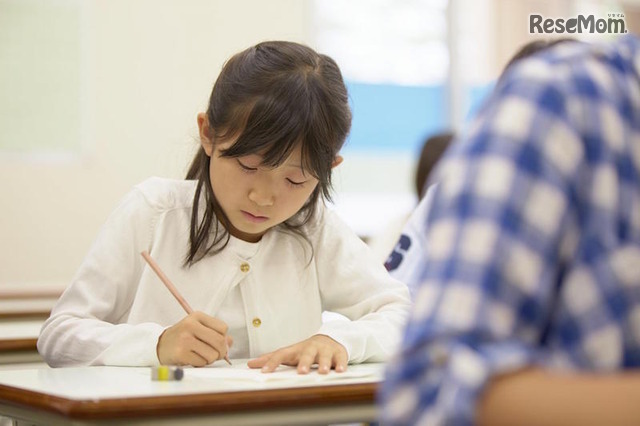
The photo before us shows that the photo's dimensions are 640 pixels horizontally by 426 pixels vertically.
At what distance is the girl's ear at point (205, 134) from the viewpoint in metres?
1.73

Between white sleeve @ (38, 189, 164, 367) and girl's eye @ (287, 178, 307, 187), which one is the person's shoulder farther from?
girl's eye @ (287, 178, 307, 187)

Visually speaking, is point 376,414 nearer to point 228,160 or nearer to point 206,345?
point 206,345

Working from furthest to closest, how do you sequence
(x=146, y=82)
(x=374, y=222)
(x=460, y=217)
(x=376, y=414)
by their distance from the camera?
(x=374, y=222)
(x=146, y=82)
(x=376, y=414)
(x=460, y=217)

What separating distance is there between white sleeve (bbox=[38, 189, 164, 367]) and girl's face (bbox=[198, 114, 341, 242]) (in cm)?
17

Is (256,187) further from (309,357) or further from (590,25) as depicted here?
(590,25)

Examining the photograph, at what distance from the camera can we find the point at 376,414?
1271 mm

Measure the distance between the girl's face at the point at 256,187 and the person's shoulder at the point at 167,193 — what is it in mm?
110

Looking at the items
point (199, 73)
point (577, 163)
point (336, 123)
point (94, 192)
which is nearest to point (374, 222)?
point (199, 73)

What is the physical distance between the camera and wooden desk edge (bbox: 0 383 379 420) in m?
1.07

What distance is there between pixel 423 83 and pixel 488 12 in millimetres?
589

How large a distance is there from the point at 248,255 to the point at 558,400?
4.06ft

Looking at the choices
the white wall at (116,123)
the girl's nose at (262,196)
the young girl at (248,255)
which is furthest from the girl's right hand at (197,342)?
the white wall at (116,123)

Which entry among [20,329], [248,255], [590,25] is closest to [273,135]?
[248,255]

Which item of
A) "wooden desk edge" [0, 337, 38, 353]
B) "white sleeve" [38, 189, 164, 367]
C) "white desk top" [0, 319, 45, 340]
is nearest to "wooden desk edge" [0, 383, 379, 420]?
"white sleeve" [38, 189, 164, 367]
